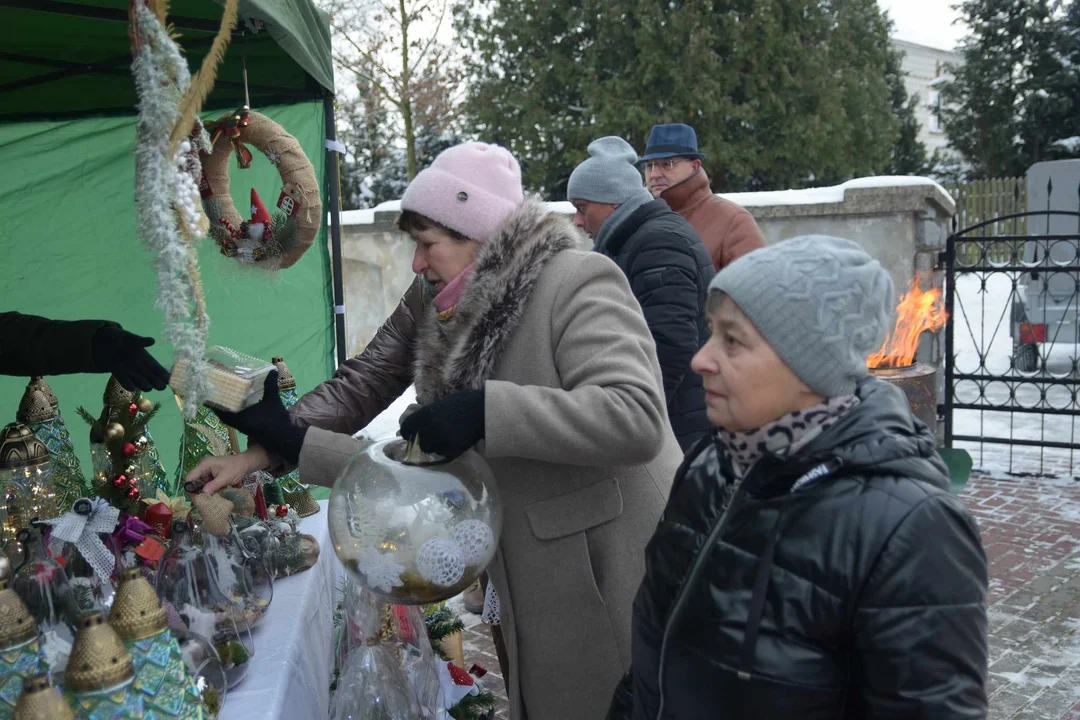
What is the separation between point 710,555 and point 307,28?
212 centimetres

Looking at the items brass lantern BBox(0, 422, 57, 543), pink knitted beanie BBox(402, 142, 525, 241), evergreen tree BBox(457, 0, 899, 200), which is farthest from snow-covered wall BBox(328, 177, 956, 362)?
evergreen tree BBox(457, 0, 899, 200)

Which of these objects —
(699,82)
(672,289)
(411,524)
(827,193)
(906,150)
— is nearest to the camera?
(411,524)

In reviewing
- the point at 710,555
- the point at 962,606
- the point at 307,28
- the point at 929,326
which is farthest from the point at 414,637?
the point at 929,326

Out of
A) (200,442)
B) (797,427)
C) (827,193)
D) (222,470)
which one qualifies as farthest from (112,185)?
(827,193)

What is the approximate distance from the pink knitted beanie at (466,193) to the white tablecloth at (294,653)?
3.26 ft

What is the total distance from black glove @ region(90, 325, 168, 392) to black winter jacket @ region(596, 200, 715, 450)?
1810mm

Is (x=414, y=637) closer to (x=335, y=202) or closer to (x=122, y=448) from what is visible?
(x=122, y=448)

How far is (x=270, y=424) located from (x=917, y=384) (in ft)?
15.8

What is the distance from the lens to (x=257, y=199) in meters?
2.63

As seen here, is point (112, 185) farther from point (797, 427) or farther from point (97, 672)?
point (797, 427)

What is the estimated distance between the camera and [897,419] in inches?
53.3

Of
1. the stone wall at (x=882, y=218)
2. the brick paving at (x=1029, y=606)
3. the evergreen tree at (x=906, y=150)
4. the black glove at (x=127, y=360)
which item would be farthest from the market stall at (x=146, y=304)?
the evergreen tree at (x=906, y=150)

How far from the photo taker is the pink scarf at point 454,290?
2.01 metres

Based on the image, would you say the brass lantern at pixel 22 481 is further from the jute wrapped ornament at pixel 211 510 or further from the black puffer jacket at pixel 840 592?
the black puffer jacket at pixel 840 592
